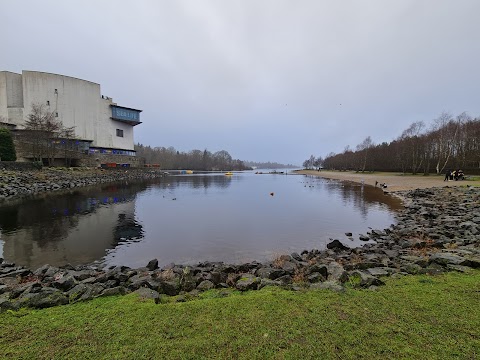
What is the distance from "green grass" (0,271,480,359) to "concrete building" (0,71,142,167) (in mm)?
65301

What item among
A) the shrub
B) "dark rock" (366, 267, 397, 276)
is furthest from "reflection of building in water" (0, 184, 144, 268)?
the shrub

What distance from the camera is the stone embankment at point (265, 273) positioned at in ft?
18.2

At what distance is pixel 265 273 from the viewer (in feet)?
23.3

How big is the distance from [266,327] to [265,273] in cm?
330

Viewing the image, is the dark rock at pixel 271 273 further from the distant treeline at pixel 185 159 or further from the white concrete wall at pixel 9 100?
the distant treeline at pixel 185 159

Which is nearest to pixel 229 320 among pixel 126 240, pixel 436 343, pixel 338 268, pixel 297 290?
pixel 297 290

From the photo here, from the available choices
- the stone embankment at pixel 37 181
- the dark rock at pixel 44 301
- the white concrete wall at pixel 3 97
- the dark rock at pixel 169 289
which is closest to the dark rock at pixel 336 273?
the dark rock at pixel 169 289

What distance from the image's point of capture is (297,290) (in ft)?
17.3

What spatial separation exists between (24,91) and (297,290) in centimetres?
7189

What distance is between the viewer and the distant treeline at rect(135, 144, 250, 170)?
146 meters

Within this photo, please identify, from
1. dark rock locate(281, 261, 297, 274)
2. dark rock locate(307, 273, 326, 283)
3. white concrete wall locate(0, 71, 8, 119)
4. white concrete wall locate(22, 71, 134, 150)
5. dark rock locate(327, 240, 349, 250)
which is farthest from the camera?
white concrete wall locate(22, 71, 134, 150)

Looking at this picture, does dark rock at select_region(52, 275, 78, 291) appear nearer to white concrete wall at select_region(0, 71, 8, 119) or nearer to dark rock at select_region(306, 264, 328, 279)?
dark rock at select_region(306, 264, 328, 279)

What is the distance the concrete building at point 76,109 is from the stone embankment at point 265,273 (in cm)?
6140

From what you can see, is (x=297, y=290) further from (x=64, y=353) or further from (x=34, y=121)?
(x=34, y=121)
